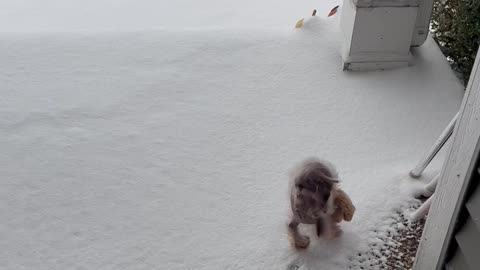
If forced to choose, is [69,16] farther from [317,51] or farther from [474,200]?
[474,200]

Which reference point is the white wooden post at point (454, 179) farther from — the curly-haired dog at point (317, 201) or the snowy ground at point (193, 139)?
the snowy ground at point (193, 139)

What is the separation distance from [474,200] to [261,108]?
1393 mm

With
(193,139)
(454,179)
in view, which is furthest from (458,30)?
(454,179)

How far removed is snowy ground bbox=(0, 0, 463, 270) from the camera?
2082mm

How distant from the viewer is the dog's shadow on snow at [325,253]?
1.99 meters

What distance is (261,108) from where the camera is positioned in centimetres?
269

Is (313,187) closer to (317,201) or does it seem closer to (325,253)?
(317,201)

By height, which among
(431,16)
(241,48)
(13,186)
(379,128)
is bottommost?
(13,186)

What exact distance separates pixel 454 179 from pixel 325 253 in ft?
2.22

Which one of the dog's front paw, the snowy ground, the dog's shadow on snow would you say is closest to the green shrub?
the snowy ground

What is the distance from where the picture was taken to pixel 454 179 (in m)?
1.47

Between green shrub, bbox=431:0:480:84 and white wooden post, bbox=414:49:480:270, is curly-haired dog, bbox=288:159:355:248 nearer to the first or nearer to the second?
white wooden post, bbox=414:49:480:270

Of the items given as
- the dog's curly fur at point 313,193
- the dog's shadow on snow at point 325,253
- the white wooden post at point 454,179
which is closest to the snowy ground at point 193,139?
the dog's shadow on snow at point 325,253

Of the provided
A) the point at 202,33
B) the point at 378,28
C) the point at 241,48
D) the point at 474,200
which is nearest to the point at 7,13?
the point at 202,33
